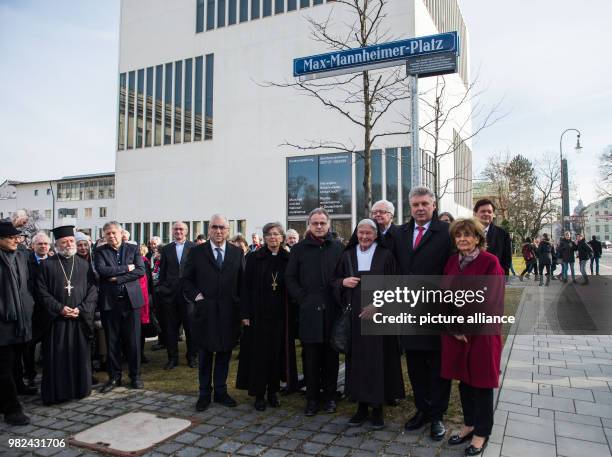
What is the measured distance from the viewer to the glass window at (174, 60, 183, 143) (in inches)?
1281

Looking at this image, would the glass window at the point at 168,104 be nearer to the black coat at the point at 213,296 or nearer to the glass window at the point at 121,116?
the glass window at the point at 121,116

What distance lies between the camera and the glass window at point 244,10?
30594mm

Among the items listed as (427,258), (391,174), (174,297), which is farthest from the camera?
(391,174)

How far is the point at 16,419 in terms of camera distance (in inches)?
177

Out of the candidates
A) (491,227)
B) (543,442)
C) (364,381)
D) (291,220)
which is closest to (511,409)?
(543,442)

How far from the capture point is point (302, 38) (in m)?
28.0

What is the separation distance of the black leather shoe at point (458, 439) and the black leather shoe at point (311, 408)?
1.37m

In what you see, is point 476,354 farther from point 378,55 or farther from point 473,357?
point 378,55

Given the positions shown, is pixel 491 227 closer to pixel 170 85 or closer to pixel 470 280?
pixel 470 280

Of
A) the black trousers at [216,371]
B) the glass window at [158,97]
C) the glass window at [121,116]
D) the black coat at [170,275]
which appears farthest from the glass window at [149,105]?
the black trousers at [216,371]

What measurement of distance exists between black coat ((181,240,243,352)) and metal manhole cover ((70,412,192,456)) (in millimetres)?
854

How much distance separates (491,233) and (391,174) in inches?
805

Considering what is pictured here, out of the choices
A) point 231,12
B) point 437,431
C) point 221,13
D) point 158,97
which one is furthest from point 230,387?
point 158,97

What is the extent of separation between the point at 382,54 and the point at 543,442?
5.16 metres
